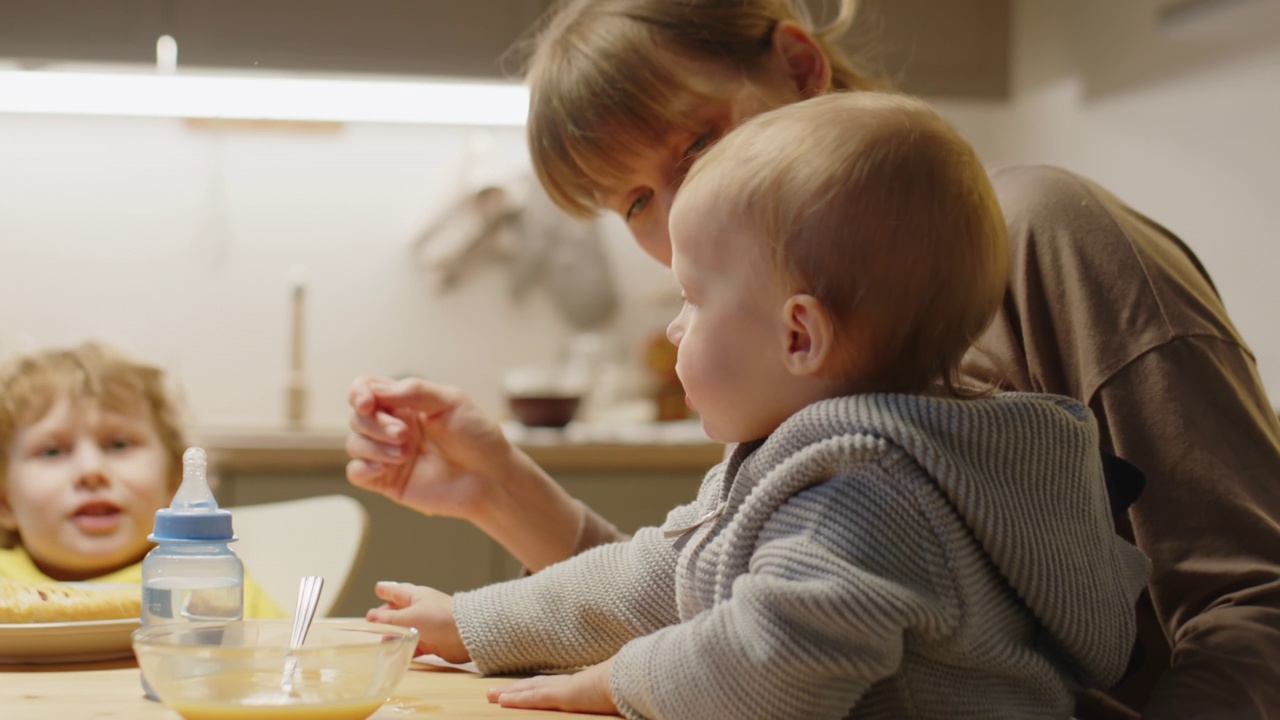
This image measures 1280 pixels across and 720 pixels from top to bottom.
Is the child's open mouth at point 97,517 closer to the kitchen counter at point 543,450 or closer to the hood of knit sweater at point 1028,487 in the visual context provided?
the hood of knit sweater at point 1028,487

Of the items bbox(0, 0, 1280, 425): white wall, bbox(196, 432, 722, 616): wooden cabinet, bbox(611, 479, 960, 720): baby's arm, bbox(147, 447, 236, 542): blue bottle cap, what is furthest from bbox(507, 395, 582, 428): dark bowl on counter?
bbox(611, 479, 960, 720): baby's arm

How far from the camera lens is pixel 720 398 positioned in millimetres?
805

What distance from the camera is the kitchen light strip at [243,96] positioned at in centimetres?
310

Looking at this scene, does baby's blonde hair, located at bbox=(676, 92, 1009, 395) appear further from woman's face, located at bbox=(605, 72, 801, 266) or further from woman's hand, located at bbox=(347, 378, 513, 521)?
woman's hand, located at bbox=(347, 378, 513, 521)

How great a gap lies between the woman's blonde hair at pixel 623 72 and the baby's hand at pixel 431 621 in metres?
0.43

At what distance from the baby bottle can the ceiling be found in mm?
2076

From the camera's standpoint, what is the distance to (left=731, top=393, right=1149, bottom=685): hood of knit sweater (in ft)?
2.31

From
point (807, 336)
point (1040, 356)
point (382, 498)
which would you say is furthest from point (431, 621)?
point (382, 498)

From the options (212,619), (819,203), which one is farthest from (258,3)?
(819,203)

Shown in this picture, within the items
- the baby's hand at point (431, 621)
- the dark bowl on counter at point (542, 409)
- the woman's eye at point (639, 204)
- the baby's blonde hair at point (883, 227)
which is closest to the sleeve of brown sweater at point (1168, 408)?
the baby's blonde hair at point (883, 227)

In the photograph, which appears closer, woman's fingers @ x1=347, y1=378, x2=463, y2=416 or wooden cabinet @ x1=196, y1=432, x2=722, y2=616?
woman's fingers @ x1=347, y1=378, x2=463, y2=416

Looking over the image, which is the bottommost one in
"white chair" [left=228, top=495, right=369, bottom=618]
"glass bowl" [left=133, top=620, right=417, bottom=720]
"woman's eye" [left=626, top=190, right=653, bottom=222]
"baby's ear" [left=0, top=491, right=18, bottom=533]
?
"white chair" [left=228, top=495, right=369, bottom=618]

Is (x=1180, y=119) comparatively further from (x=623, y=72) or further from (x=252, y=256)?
(x=252, y=256)

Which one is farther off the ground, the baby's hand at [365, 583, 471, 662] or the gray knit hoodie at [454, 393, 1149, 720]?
the gray knit hoodie at [454, 393, 1149, 720]
